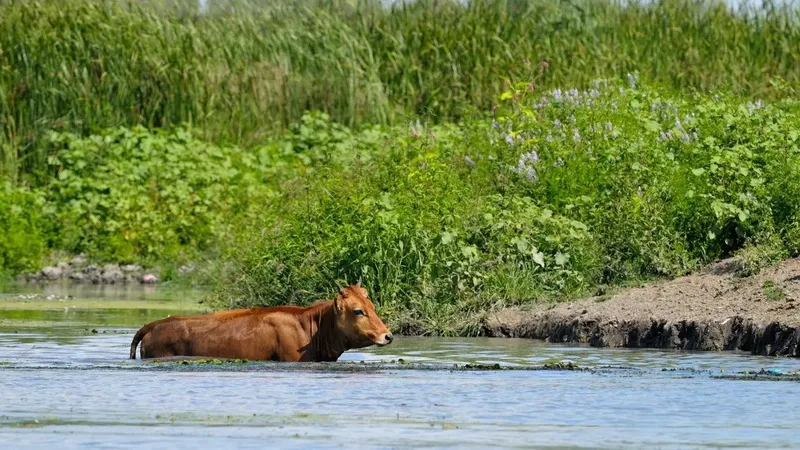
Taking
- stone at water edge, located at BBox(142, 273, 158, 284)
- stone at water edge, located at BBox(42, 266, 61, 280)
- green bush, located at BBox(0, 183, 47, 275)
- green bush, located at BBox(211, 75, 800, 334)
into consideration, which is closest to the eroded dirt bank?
green bush, located at BBox(211, 75, 800, 334)

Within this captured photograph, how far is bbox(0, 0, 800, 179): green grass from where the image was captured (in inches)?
1180

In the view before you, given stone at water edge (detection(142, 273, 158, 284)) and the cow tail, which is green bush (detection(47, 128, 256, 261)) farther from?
the cow tail

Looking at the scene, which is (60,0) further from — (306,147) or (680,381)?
(680,381)

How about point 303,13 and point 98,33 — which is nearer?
point 98,33

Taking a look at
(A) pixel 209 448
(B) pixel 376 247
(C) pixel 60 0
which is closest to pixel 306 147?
(C) pixel 60 0

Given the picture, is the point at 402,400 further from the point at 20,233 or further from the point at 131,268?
the point at 20,233

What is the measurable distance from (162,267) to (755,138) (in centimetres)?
1018

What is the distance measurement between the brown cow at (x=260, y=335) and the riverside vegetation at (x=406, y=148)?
2.83 m

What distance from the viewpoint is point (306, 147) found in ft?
96.7

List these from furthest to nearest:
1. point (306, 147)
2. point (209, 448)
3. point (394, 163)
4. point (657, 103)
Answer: point (306, 147)
point (657, 103)
point (394, 163)
point (209, 448)

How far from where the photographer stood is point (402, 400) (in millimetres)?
12227

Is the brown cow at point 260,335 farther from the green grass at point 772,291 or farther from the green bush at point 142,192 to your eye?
the green bush at point 142,192

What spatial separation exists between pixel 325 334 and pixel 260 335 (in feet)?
1.74

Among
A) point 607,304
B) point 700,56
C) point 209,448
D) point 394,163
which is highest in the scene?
A: point 700,56
